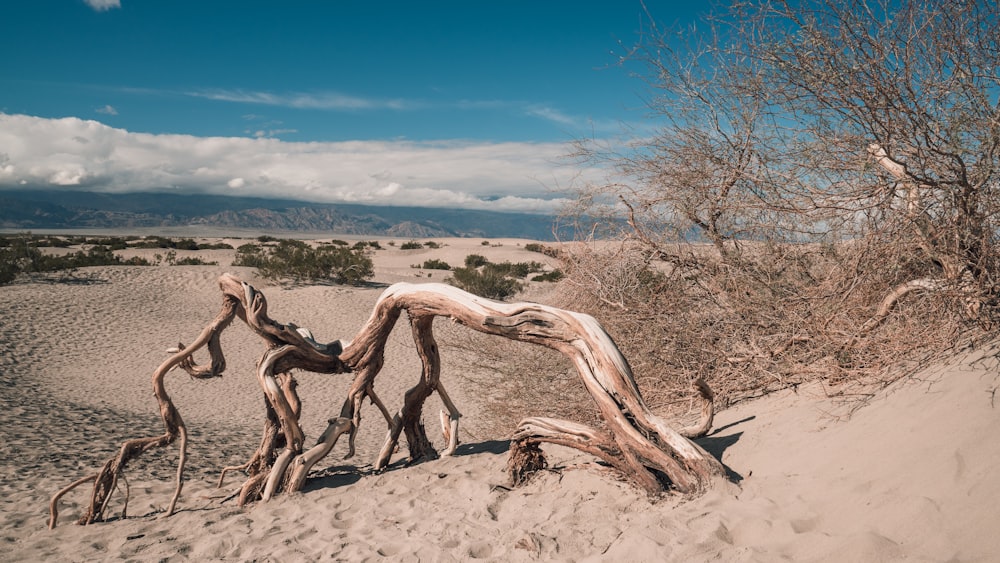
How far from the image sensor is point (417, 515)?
465cm

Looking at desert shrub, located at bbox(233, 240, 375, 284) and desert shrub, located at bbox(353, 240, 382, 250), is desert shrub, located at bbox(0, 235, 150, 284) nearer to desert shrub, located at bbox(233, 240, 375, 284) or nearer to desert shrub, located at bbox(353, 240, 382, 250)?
desert shrub, located at bbox(233, 240, 375, 284)

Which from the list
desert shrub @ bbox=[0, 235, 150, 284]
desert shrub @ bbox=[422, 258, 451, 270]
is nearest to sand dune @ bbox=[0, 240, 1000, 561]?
desert shrub @ bbox=[0, 235, 150, 284]

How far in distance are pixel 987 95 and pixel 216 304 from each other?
1898 cm

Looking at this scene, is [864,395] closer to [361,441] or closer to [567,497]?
[567,497]

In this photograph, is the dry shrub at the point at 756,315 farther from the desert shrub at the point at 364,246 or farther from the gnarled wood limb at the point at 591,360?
the desert shrub at the point at 364,246

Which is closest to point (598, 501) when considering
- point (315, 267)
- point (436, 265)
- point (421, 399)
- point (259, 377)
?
point (421, 399)

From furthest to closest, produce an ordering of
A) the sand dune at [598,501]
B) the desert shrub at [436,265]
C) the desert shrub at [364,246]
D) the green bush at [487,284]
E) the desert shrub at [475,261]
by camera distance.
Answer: the desert shrub at [364,246], the desert shrub at [436,265], the desert shrub at [475,261], the green bush at [487,284], the sand dune at [598,501]

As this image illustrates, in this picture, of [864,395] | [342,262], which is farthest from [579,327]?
[342,262]

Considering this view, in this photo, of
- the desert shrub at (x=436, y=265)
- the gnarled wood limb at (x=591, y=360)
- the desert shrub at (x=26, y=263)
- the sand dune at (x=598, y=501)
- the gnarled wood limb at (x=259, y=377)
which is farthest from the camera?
the desert shrub at (x=436, y=265)

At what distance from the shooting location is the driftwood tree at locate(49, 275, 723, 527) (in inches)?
165

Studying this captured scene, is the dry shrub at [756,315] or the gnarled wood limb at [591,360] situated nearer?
the gnarled wood limb at [591,360]

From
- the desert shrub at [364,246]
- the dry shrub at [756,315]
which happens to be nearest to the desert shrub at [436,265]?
the desert shrub at [364,246]

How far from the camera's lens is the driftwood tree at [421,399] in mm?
4191

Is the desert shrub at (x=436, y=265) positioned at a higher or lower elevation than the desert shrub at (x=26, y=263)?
lower
